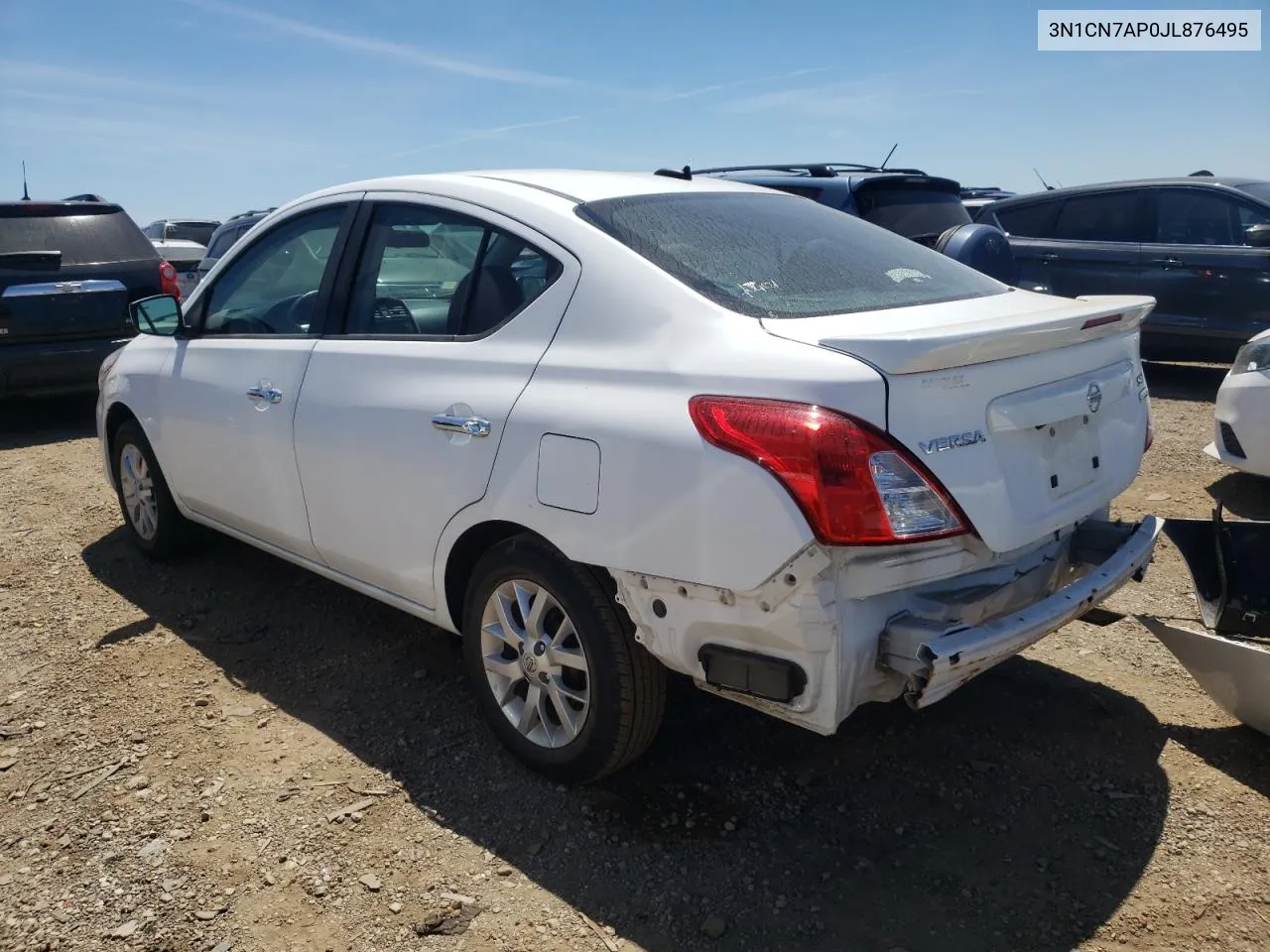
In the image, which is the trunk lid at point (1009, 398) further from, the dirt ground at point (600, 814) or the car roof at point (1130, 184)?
the car roof at point (1130, 184)

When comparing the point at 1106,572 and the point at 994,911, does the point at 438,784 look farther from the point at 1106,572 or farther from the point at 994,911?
the point at 1106,572

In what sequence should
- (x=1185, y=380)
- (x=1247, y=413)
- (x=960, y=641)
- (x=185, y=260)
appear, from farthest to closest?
(x=185, y=260)
(x=1185, y=380)
(x=1247, y=413)
(x=960, y=641)

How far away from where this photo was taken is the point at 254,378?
379cm

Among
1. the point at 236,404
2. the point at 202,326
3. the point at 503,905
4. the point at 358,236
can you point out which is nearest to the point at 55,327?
the point at 202,326

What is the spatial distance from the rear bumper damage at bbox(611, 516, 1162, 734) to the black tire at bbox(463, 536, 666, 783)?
4.0 inches

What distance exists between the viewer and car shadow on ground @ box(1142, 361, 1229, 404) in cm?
→ 842

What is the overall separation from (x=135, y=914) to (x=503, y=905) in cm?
93

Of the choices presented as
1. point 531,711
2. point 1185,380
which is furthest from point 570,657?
point 1185,380

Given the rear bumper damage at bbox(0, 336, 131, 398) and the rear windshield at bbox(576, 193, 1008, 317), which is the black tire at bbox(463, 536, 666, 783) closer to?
the rear windshield at bbox(576, 193, 1008, 317)

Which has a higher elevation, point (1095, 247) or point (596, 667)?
point (1095, 247)

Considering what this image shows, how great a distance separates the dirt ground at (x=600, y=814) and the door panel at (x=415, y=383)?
59cm

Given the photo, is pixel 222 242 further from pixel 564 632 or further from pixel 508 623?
pixel 564 632

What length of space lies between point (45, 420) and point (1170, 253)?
9.55 metres

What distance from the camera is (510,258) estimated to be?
9.92 feet
